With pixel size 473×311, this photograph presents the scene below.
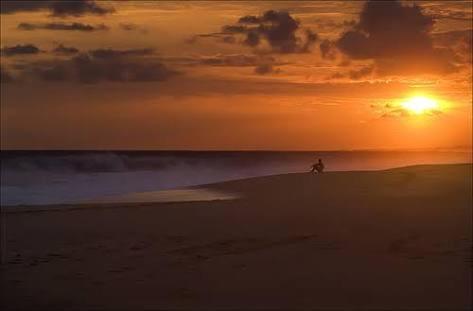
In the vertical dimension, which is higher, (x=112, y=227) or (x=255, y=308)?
(x=112, y=227)

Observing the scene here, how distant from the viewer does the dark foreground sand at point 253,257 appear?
943 centimetres

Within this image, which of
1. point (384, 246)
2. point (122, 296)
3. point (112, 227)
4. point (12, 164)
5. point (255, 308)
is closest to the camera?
point (255, 308)

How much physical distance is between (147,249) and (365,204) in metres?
7.23

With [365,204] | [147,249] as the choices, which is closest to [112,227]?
[147,249]

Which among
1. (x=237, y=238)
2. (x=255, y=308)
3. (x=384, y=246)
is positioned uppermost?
(x=237, y=238)

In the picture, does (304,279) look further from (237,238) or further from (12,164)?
(12,164)

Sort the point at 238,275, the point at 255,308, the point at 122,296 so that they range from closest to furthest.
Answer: the point at 255,308 → the point at 122,296 → the point at 238,275

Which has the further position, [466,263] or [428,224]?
[428,224]

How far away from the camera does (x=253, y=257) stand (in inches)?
461

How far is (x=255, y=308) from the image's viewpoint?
9.00 meters

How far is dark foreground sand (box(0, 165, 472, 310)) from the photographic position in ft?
30.9

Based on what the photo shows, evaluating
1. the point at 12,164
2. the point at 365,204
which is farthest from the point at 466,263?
the point at 12,164

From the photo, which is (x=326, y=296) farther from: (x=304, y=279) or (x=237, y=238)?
(x=237, y=238)

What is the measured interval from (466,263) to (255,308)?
130 inches
